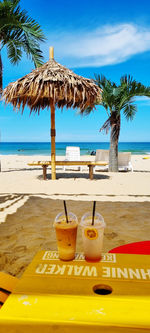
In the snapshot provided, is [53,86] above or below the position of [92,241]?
above

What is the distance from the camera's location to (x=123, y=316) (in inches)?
26.9

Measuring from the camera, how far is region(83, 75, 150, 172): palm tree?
7621mm

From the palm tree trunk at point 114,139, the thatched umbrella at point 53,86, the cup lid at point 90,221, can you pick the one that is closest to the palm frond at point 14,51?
the thatched umbrella at point 53,86

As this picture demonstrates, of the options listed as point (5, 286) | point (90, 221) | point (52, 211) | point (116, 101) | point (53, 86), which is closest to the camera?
point (5, 286)

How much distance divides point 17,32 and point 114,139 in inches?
184

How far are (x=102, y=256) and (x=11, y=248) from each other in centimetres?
169

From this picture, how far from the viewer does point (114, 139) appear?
27.4 ft

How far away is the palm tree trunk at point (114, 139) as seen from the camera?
26.5ft

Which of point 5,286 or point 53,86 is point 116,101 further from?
point 5,286

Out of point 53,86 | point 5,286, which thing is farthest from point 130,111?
point 5,286

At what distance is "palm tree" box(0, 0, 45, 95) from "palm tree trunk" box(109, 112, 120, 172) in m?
3.11

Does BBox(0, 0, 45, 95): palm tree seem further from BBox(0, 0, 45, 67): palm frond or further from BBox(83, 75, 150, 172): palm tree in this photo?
BBox(83, 75, 150, 172): palm tree

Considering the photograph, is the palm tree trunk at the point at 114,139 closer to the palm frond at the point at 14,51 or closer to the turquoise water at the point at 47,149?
the palm frond at the point at 14,51

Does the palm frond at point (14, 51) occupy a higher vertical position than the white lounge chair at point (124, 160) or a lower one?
higher
